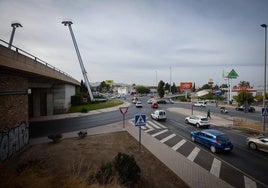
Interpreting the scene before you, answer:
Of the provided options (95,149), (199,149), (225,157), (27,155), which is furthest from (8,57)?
(225,157)

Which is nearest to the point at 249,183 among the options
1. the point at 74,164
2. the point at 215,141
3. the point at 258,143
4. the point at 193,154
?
the point at 193,154

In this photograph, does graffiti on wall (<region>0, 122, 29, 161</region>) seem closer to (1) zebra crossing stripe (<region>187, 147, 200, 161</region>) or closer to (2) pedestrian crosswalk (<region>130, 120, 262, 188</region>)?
(2) pedestrian crosswalk (<region>130, 120, 262, 188</region>)

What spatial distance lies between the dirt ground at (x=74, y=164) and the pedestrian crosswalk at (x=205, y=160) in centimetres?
248

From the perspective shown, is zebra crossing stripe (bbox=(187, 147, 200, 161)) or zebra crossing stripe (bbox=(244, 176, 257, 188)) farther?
zebra crossing stripe (bbox=(187, 147, 200, 161))

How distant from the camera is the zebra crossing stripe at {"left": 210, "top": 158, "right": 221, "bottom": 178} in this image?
29.9ft

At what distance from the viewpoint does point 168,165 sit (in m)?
9.91

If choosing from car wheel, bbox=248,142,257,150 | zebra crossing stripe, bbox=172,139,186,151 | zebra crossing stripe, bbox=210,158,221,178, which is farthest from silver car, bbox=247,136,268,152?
zebra crossing stripe, bbox=172,139,186,151

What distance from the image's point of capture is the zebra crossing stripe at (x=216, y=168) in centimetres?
911

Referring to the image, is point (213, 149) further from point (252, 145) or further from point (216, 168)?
point (252, 145)

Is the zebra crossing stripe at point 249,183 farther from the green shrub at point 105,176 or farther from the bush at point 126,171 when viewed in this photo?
the green shrub at point 105,176

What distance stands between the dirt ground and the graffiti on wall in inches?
19.2

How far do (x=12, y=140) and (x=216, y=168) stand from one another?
13741mm

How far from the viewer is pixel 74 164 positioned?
9641 millimetres

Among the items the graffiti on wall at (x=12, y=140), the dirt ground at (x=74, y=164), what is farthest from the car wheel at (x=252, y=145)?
the graffiti on wall at (x=12, y=140)
